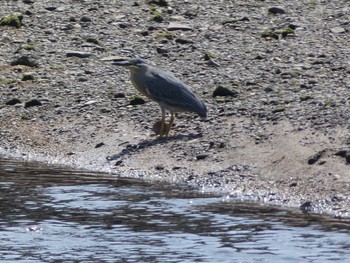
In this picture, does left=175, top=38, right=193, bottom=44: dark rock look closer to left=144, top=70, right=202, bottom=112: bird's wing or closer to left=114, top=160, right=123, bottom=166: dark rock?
left=144, top=70, right=202, bottom=112: bird's wing

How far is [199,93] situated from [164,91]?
1473 millimetres

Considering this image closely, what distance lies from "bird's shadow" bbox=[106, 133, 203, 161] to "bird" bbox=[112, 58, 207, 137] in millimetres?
91

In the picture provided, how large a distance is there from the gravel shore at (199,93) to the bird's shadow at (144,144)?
0.03 m

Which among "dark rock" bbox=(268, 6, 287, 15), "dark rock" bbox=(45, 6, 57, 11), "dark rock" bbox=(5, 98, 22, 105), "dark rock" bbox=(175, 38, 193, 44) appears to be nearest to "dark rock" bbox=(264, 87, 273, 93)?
"dark rock" bbox=(175, 38, 193, 44)

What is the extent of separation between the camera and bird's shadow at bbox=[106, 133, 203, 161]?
13.2 m

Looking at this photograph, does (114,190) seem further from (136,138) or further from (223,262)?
(223,262)

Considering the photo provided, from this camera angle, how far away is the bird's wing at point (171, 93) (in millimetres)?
13477

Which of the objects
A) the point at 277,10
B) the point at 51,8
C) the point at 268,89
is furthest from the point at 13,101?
the point at 277,10

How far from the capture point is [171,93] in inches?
533

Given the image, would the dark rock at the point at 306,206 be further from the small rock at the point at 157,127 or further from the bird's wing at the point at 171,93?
the small rock at the point at 157,127

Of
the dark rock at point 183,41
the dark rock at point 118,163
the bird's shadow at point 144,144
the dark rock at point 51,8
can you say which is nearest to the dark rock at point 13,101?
the bird's shadow at point 144,144

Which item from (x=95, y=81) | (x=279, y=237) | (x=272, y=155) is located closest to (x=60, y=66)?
(x=95, y=81)

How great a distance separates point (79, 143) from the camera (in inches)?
548

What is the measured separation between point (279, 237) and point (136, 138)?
13.8 feet
